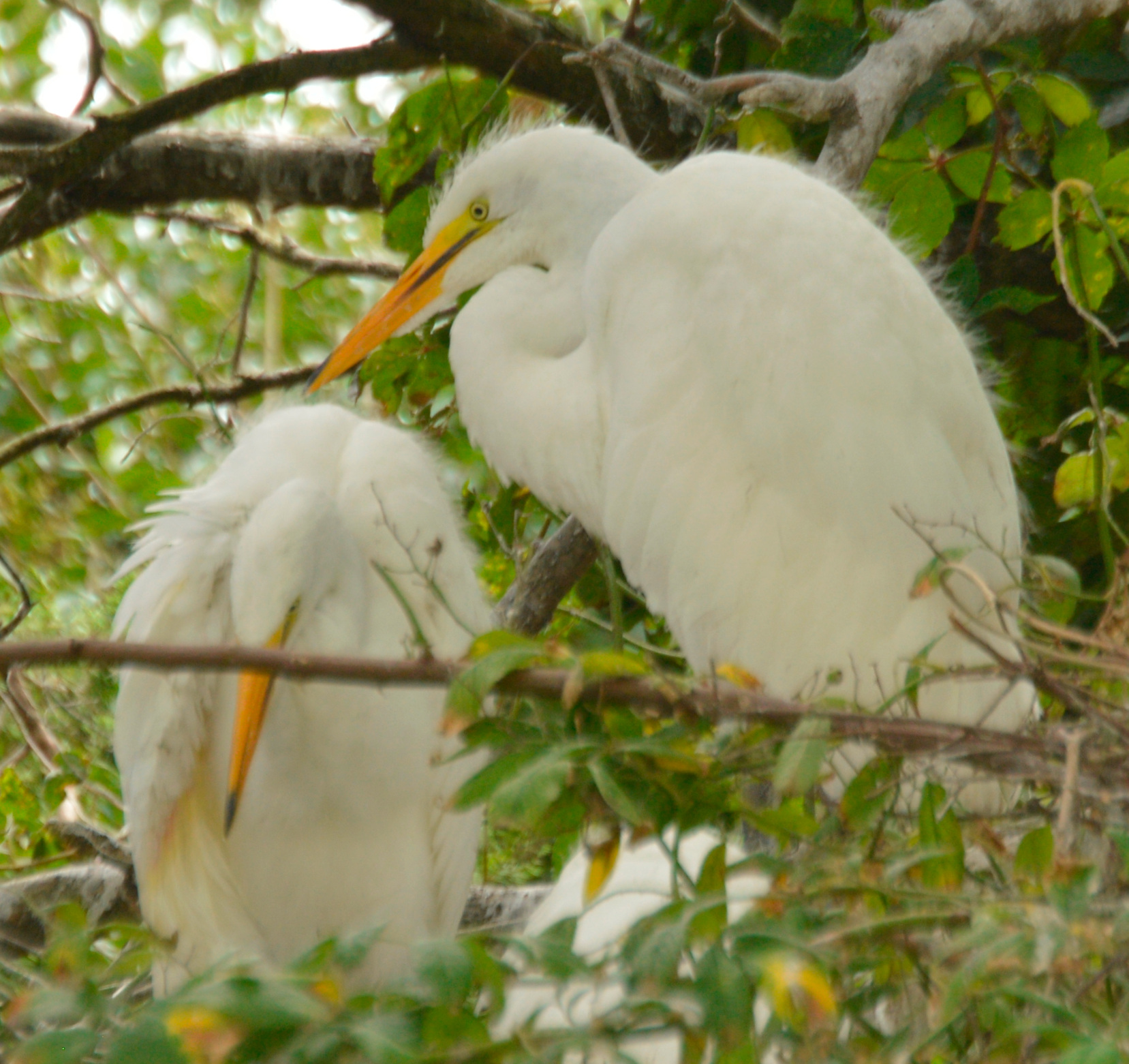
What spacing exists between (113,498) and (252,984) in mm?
2709

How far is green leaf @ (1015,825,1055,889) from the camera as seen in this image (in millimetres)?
692

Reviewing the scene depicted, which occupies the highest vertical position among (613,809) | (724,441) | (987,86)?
(987,86)

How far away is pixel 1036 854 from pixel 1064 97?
1.21m

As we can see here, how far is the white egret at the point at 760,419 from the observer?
4.98ft

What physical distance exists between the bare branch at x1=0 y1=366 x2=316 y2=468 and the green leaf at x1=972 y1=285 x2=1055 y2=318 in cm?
111

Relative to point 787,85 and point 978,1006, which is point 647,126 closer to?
point 787,85

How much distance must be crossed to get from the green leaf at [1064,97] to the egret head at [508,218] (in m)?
0.52

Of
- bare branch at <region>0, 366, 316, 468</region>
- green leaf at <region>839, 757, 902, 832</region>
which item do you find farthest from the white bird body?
bare branch at <region>0, 366, 316, 468</region>

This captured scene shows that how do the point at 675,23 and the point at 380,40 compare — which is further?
the point at 675,23

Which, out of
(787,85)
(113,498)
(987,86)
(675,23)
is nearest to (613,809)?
(787,85)

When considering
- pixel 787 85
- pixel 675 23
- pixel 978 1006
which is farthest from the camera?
pixel 675 23

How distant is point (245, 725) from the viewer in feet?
4.73

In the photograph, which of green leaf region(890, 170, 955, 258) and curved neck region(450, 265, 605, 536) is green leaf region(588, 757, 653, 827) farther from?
green leaf region(890, 170, 955, 258)

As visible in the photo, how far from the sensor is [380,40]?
198cm
